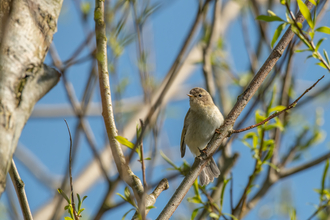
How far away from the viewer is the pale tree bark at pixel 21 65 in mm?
1347

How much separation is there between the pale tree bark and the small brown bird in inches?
108

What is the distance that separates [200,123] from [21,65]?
313cm

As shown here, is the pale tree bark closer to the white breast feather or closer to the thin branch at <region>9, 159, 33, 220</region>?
the thin branch at <region>9, 159, 33, 220</region>

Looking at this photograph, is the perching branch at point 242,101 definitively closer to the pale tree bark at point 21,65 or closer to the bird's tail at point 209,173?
the pale tree bark at point 21,65

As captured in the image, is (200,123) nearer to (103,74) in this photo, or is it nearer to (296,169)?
(296,169)

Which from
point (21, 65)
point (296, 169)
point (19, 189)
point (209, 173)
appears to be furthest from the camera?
point (209, 173)

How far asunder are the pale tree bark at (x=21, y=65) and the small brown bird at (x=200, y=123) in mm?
2744

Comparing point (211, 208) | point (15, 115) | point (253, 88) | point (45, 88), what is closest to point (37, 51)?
point (45, 88)

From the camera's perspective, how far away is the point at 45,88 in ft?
5.32

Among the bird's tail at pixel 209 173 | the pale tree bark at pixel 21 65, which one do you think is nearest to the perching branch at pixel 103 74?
the pale tree bark at pixel 21 65

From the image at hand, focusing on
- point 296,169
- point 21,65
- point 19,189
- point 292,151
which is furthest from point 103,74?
point 292,151

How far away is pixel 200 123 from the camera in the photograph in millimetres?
4398

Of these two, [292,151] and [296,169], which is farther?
A: [292,151]

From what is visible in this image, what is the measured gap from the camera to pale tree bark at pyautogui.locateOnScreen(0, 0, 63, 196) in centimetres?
135
